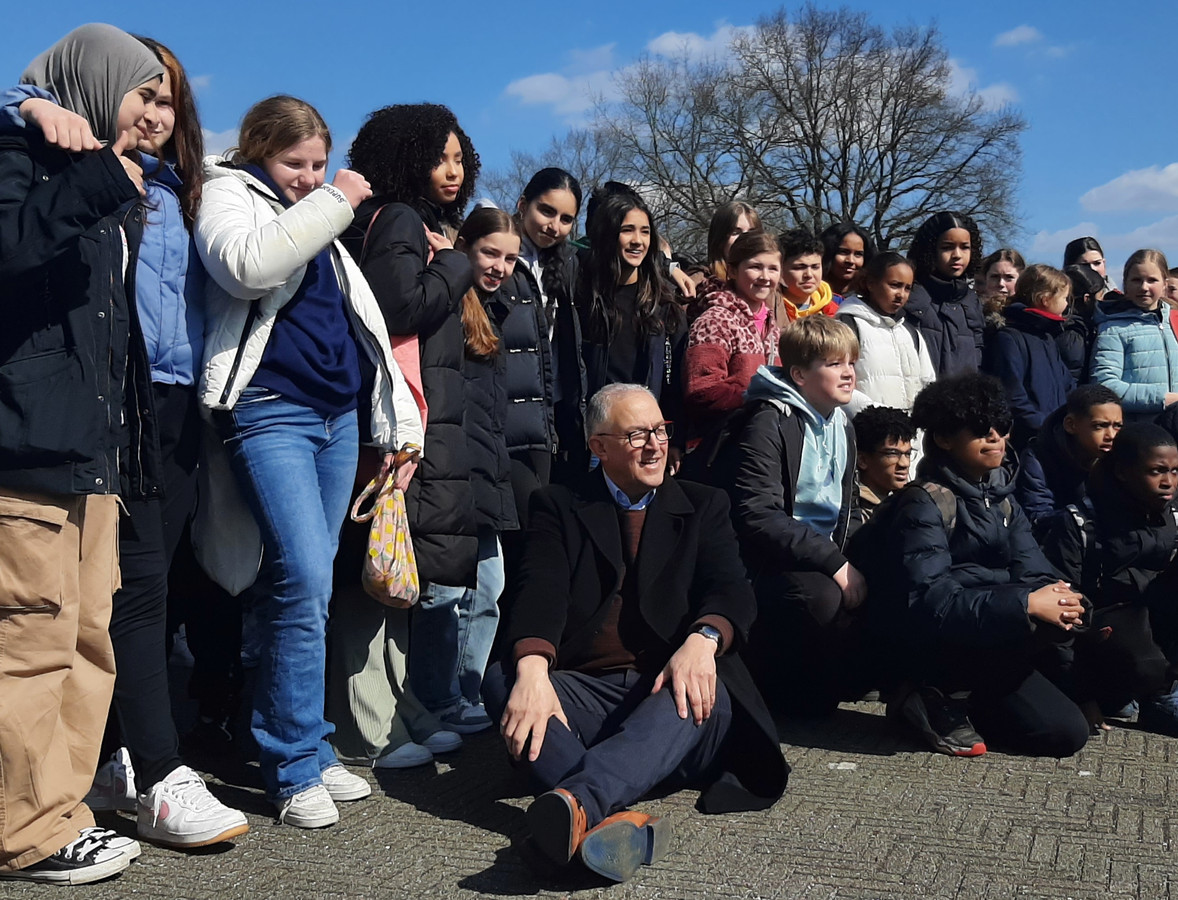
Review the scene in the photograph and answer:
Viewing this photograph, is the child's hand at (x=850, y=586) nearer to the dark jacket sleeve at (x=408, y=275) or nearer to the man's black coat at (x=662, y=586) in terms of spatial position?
the man's black coat at (x=662, y=586)

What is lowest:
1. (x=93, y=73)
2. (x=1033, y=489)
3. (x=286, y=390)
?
(x=1033, y=489)

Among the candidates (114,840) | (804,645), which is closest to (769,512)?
(804,645)

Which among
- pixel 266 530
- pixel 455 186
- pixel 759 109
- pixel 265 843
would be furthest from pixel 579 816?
pixel 759 109

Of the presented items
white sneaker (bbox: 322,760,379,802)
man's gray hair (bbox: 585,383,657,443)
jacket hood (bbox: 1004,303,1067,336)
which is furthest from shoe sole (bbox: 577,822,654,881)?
jacket hood (bbox: 1004,303,1067,336)

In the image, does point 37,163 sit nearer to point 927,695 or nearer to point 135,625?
point 135,625

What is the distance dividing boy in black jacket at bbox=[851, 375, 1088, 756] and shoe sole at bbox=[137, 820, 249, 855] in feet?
8.15

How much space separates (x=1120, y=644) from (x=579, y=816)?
2827mm

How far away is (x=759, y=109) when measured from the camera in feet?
123

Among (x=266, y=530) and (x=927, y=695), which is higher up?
(x=266, y=530)

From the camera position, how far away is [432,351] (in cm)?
455

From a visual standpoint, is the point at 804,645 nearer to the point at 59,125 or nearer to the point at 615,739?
the point at 615,739

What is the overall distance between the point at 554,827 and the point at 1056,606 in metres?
2.16

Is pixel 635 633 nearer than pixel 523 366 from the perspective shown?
Yes

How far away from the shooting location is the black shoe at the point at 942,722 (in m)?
4.69
